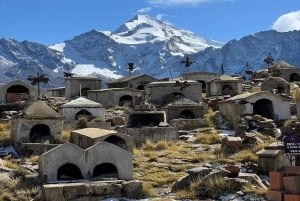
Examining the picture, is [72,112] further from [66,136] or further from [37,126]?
[37,126]

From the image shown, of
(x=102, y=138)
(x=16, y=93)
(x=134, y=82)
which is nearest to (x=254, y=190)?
(x=102, y=138)

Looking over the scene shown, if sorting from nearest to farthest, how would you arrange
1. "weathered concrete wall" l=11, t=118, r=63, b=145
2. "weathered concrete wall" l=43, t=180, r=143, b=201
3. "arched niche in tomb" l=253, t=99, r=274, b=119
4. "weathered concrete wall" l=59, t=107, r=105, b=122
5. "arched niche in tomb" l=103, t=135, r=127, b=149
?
"weathered concrete wall" l=43, t=180, r=143, b=201 → "arched niche in tomb" l=103, t=135, r=127, b=149 → "weathered concrete wall" l=11, t=118, r=63, b=145 → "weathered concrete wall" l=59, t=107, r=105, b=122 → "arched niche in tomb" l=253, t=99, r=274, b=119

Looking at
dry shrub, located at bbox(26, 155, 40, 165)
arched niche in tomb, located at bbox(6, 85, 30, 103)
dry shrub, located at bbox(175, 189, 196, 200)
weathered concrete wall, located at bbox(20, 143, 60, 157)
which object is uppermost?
arched niche in tomb, located at bbox(6, 85, 30, 103)

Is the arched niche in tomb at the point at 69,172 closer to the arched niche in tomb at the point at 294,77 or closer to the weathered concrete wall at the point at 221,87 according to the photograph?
the weathered concrete wall at the point at 221,87

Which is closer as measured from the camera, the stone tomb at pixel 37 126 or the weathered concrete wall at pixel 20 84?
the stone tomb at pixel 37 126

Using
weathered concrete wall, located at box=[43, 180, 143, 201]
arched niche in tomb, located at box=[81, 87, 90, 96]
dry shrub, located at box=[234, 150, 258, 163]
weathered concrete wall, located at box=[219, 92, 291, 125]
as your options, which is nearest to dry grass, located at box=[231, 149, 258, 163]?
dry shrub, located at box=[234, 150, 258, 163]

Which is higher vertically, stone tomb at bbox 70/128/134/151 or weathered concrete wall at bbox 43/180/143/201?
stone tomb at bbox 70/128/134/151

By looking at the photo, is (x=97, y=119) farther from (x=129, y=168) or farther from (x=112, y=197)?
(x=112, y=197)

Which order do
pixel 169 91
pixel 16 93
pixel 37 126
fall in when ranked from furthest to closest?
pixel 16 93 < pixel 169 91 < pixel 37 126

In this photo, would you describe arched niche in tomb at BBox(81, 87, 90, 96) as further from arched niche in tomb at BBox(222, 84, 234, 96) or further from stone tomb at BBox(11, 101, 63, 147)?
stone tomb at BBox(11, 101, 63, 147)

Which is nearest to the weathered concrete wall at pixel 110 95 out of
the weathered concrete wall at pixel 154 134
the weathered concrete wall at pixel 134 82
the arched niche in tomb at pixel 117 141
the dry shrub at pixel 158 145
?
the weathered concrete wall at pixel 134 82

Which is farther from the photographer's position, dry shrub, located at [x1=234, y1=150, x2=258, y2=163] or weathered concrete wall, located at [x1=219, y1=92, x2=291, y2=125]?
weathered concrete wall, located at [x1=219, y1=92, x2=291, y2=125]

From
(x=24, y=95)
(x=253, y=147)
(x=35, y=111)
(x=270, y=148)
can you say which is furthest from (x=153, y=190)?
(x=24, y=95)

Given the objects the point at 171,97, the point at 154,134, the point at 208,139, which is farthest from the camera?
the point at 171,97
